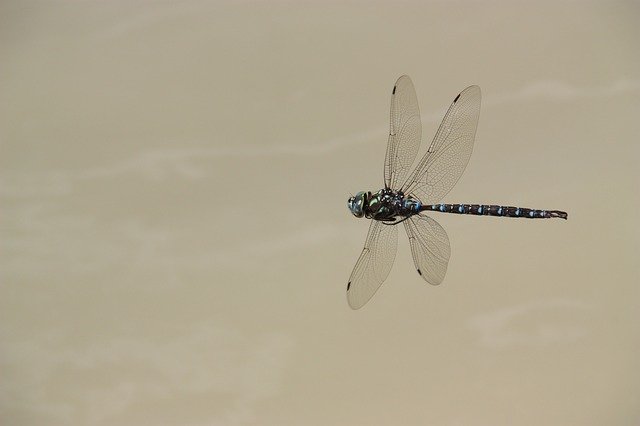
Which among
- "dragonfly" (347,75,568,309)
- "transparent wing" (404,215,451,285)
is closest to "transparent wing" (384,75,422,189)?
"dragonfly" (347,75,568,309)

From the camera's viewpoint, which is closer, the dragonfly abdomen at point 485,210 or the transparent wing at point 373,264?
the transparent wing at point 373,264

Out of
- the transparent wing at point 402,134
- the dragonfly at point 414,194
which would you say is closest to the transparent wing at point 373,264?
the dragonfly at point 414,194

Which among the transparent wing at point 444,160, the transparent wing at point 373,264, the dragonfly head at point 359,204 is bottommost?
the transparent wing at point 373,264

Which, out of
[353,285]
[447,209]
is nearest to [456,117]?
[447,209]

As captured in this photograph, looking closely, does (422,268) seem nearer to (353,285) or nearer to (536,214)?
(353,285)

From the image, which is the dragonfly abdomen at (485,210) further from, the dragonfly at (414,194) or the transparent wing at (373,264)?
the transparent wing at (373,264)

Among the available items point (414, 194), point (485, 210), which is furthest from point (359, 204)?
point (485, 210)

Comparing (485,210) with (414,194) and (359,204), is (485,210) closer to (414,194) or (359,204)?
(414,194)
